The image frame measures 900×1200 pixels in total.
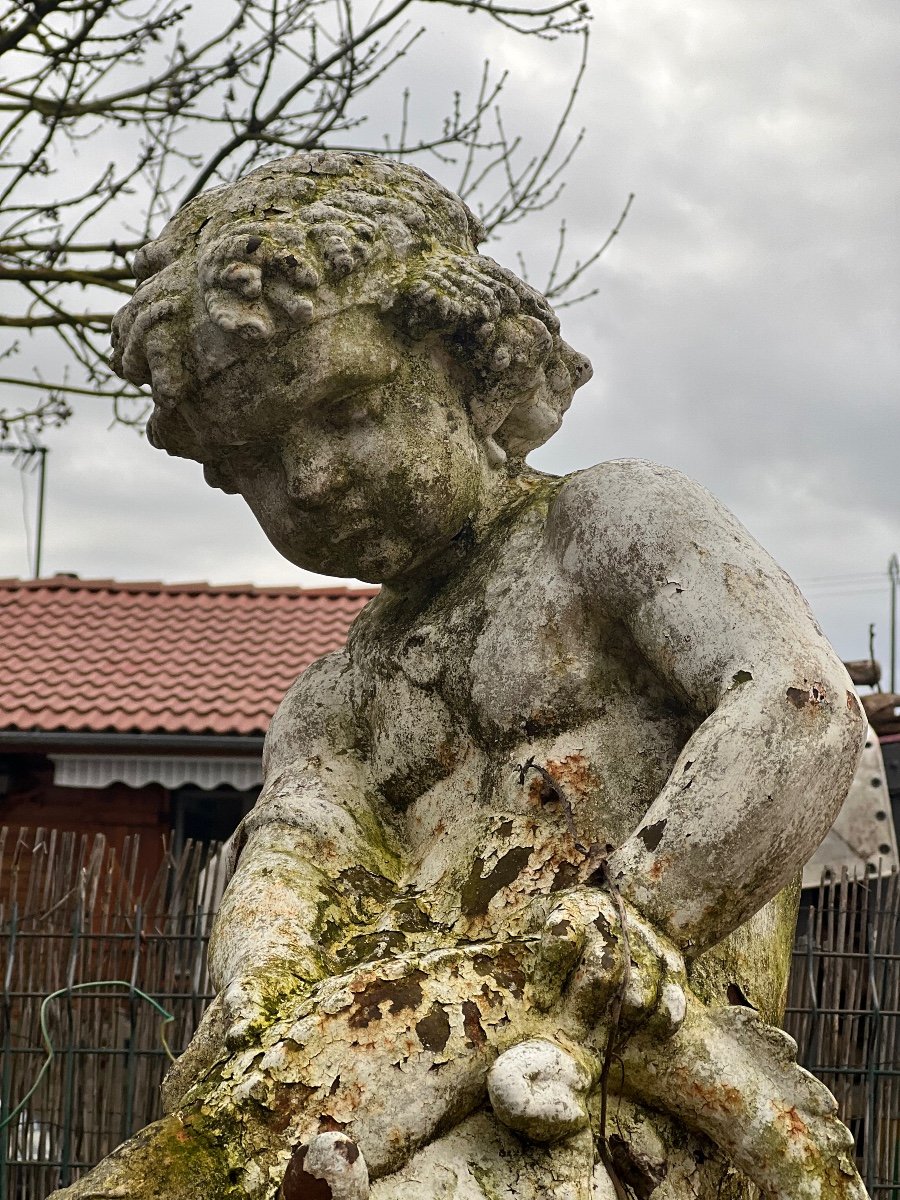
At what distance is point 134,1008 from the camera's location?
5566 mm

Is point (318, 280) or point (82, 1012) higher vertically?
point (318, 280)

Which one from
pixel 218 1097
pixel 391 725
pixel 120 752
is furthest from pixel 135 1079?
pixel 120 752

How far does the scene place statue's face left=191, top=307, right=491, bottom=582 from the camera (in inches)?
85.0

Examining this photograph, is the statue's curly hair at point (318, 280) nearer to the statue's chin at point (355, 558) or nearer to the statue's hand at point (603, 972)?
the statue's chin at point (355, 558)

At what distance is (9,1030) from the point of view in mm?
5969

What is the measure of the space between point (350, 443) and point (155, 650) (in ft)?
38.3

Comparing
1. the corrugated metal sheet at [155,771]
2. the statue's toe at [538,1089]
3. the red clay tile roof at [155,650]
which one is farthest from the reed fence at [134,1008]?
the red clay tile roof at [155,650]

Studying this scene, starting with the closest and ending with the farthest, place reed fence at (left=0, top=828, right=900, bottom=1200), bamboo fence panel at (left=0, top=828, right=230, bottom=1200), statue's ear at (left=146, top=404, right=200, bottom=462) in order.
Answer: statue's ear at (left=146, top=404, right=200, bottom=462) < reed fence at (left=0, top=828, right=900, bottom=1200) < bamboo fence panel at (left=0, top=828, right=230, bottom=1200)

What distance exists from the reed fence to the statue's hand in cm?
366

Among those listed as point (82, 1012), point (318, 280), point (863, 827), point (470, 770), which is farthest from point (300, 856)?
point (863, 827)

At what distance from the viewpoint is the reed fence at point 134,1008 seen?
5.43 m

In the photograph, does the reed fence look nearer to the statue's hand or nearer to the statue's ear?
the statue's ear

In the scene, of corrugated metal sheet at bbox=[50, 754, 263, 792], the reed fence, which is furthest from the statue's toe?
corrugated metal sheet at bbox=[50, 754, 263, 792]

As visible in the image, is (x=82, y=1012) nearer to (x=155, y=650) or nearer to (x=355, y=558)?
(x=355, y=558)
